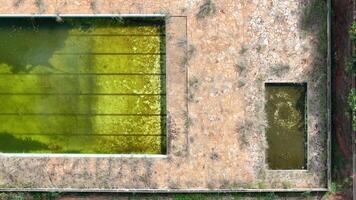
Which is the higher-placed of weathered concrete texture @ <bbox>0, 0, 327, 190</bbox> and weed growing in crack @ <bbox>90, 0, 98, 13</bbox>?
weed growing in crack @ <bbox>90, 0, 98, 13</bbox>

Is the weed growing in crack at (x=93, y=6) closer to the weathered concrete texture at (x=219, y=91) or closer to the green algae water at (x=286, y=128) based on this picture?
the weathered concrete texture at (x=219, y=91)

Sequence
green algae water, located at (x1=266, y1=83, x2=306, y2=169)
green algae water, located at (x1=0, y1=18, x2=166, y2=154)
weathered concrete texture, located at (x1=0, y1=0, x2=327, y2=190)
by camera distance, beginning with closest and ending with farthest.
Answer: weathered concrete texture, located at (x1=0, y1=0, x2=327, y2=190), green algae water, located at (x1=266, y1=83, x2=306, y2=169), green algae water, located at (x1=0, y1=18, x2=166, y2=154)

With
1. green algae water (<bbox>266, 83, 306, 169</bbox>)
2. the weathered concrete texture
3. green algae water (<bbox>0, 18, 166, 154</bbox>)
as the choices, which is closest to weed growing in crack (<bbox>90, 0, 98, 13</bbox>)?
the weathered concrete texture

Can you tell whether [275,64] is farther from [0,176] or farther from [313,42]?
[0,176]

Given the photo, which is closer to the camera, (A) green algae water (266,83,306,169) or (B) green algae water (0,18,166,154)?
(A) green algae water (266,83,306,169)

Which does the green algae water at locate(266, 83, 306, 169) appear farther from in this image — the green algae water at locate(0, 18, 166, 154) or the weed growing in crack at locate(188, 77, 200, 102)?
the green algae water at locate(0, 18, 166, 154)

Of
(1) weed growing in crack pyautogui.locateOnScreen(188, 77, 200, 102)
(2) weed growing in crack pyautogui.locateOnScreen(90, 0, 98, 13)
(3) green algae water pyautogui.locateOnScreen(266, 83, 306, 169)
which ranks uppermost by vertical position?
(2) weed growing in crack pyautogui.locateOnScreen(90, 0, 98, 13)

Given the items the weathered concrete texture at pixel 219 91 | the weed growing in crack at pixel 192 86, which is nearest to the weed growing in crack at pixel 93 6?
the weathered concrete texture at pixel 219 91

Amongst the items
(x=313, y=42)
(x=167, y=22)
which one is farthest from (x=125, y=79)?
(x=313, y=42)
